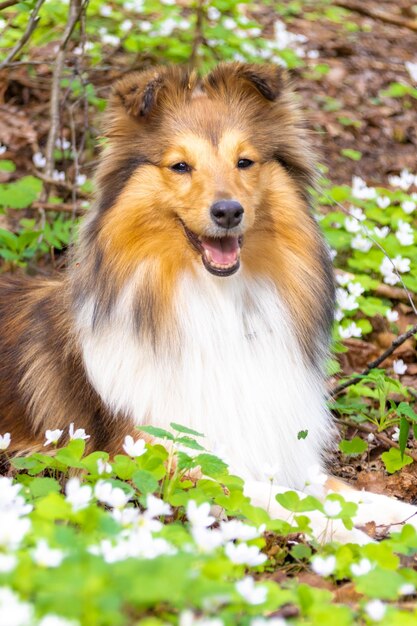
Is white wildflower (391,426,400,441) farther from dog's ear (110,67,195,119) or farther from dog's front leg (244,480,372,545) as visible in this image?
dog's ear (110,67,195,119)

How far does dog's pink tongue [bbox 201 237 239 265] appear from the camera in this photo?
400cm

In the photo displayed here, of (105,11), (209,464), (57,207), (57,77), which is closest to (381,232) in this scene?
Result: (57,207)

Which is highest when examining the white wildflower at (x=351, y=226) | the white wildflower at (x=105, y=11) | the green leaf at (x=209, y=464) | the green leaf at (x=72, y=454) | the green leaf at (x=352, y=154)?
the green leaf at (x=209, y=464)

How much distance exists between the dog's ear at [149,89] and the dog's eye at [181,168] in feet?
0.96

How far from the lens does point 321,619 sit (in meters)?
2.14

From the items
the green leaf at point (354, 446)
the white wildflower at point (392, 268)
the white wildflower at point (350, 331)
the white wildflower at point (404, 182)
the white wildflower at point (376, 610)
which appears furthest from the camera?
the white wildflower at point (404, 182)

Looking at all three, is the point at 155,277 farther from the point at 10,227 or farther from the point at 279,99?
the point at 10,227

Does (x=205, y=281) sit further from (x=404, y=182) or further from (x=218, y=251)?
(x=404, y=182)

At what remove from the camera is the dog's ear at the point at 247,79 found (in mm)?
4230

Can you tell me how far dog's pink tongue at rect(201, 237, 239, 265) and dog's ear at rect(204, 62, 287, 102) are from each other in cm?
75

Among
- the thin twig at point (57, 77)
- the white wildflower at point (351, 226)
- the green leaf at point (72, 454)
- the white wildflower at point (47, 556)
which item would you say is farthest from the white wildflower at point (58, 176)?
the white wildflower at point (47, 556)

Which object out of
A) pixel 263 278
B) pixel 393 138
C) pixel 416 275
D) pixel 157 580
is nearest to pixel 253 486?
pixel 263 278

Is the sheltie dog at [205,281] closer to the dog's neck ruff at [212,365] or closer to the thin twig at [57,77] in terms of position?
the dog's neck ruff at [212,365]

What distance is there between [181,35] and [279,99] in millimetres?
5091
